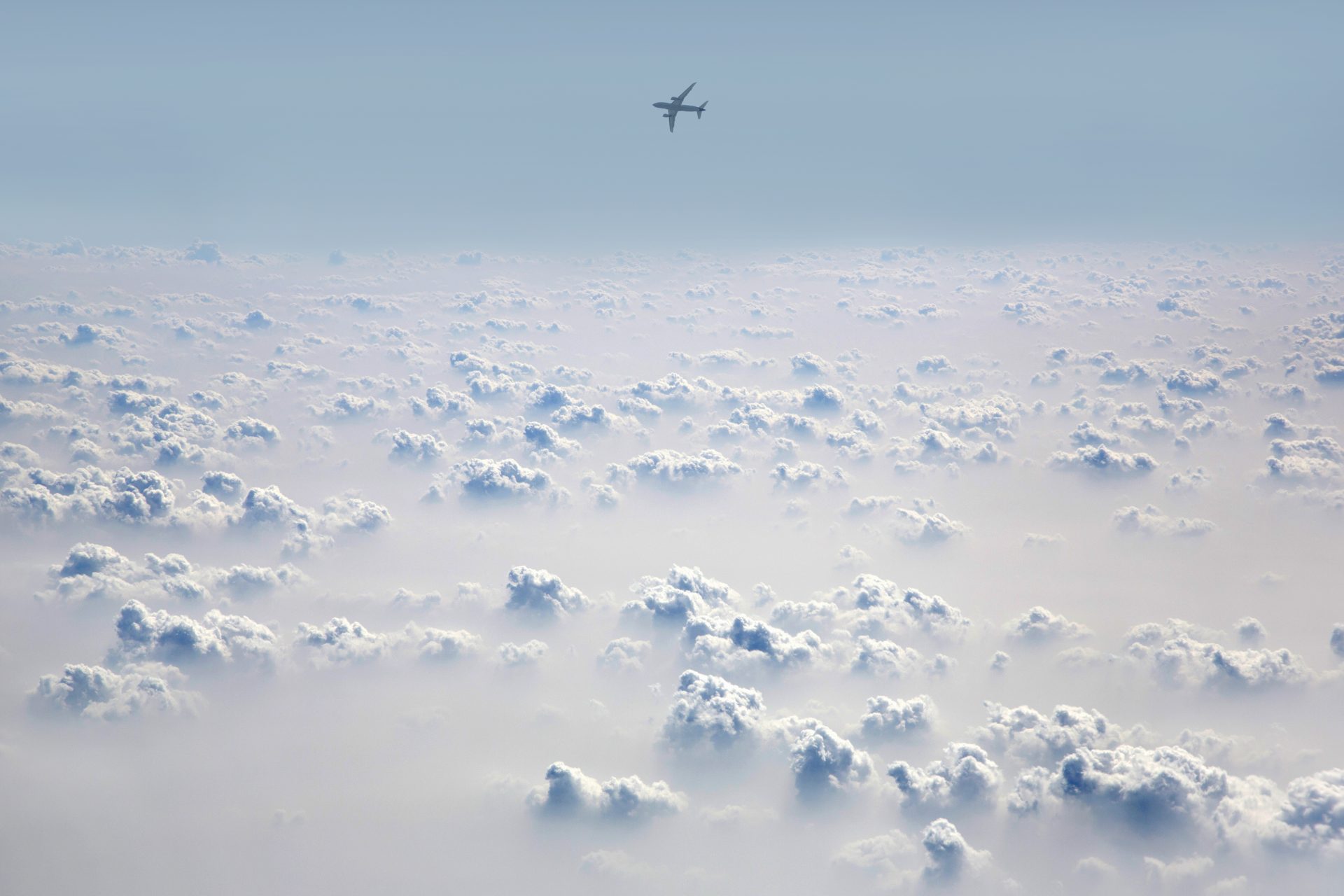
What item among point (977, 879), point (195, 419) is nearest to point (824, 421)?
point (977, 879)

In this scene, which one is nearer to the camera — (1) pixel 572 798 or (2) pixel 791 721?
(1) pixel 572 798

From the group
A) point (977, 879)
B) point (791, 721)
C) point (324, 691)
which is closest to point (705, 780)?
point (791, 721)

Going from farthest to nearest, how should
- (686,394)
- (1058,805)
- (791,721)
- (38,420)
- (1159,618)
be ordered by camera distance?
(686,394), (38,420), (1159,618), (791,721), (1058,805)

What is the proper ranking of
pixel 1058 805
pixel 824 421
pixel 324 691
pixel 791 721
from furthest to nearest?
pixel 824 421
pixel 324 691
pixel 791 721
pixel 1058 805

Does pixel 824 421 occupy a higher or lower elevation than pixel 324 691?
higher

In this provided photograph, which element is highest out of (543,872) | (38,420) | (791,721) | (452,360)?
(452,360)

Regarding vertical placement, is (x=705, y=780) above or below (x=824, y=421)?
below

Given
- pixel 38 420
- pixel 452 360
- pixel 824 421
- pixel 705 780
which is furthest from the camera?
pixel 452 360

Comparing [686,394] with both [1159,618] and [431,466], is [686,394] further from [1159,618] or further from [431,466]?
[1159,618]

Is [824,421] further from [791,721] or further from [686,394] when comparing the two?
[791,721]
